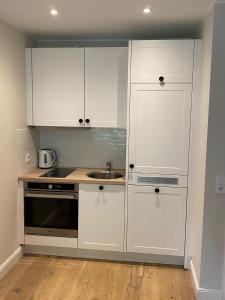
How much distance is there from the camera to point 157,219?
3.08 meters

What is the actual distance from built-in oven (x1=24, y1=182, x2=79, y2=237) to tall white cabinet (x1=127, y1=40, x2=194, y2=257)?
0.61m

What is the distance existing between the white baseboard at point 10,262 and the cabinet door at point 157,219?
1.19m

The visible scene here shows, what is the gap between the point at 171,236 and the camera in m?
3.08

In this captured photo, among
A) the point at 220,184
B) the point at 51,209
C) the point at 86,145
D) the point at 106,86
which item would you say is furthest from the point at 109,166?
the point at 220,184

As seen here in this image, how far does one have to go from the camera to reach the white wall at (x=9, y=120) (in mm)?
2859

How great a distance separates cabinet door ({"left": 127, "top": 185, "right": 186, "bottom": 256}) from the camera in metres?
3.04

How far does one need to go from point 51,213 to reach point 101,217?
542 mm

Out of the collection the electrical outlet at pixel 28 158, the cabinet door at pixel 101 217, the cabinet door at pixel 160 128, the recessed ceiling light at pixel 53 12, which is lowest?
the cabinet door at pixel 101 217

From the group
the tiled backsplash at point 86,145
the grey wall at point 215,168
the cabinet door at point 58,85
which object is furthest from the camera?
the tiled backsplash at point 86,145

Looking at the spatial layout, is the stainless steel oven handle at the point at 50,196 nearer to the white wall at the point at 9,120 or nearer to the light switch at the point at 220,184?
the white wall at the point at 9,120

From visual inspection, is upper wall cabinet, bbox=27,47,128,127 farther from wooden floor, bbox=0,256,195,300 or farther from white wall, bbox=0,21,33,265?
wooden floor, bbox=0,256,195,300

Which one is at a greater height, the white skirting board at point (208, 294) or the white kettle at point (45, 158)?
the white kettle at point (45, 158)

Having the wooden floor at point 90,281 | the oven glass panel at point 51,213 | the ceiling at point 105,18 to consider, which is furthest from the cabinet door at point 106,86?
the wooden floor at point 90,281

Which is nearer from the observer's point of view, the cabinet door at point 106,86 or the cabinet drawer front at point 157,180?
the cabinet drawer front at point 157,180
